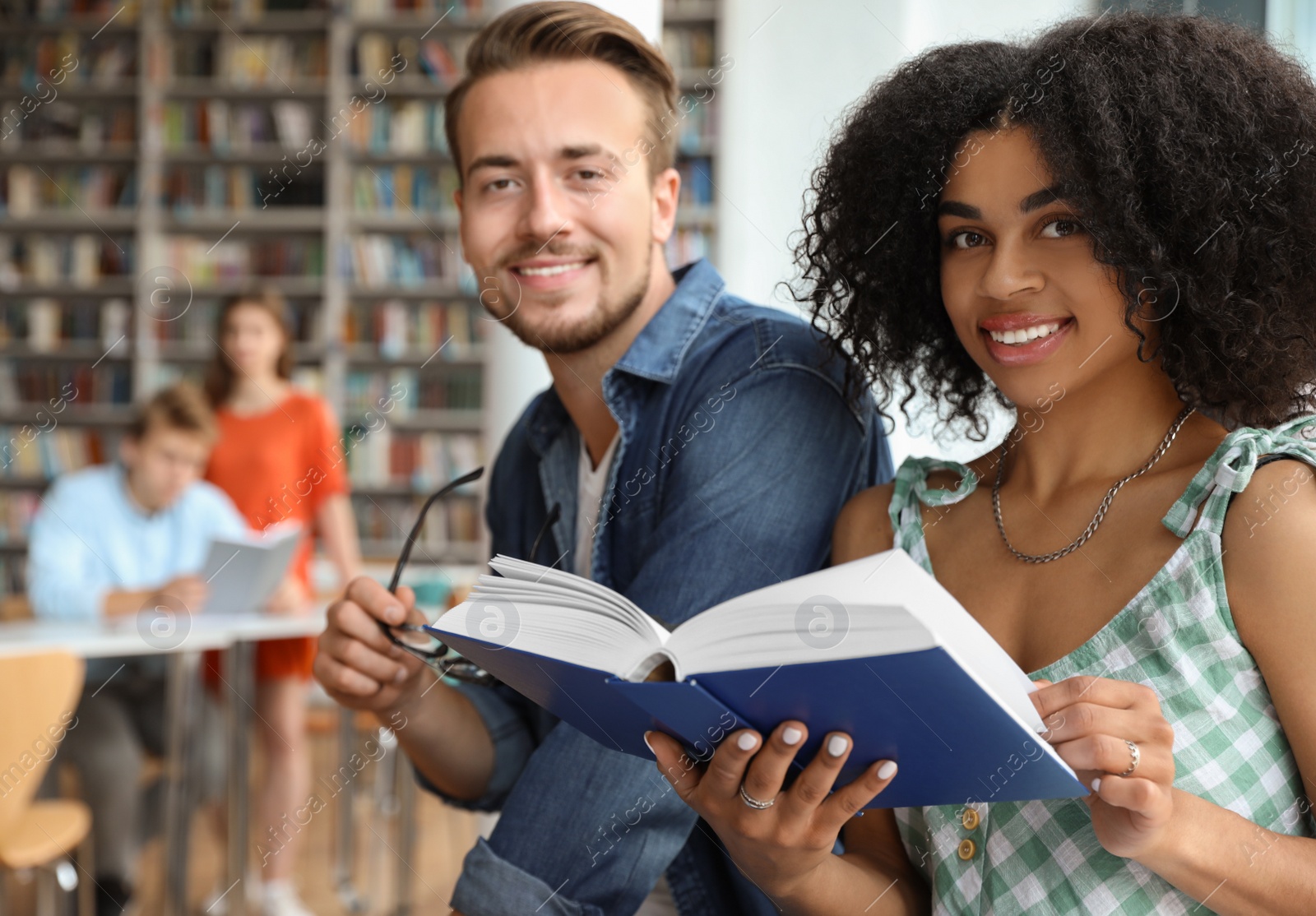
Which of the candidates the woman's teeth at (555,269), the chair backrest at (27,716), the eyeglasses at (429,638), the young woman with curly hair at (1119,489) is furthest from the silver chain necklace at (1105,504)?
the chair backrest at (27,716)

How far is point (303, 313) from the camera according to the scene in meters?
5.59

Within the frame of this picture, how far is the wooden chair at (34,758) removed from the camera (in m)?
2.28

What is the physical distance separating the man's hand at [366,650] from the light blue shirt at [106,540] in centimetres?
206

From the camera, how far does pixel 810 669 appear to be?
2.16 ft

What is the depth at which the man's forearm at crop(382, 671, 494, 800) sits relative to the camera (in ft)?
4.27

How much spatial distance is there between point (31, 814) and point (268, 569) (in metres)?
0.80

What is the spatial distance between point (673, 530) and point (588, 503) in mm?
277

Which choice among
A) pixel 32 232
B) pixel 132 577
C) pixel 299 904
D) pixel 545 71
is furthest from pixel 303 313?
pixel 545 71

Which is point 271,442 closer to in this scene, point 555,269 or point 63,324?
point 555,269

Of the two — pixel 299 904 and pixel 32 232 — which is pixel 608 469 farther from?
pixel 32 232

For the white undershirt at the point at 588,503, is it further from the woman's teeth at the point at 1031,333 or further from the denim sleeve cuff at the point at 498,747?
the woman's teeth at the point at 1031,333

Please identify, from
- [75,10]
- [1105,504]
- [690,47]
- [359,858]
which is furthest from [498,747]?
[75,10]

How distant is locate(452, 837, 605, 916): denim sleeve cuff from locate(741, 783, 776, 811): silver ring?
30cm

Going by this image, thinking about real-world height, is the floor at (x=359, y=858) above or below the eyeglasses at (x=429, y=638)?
below
